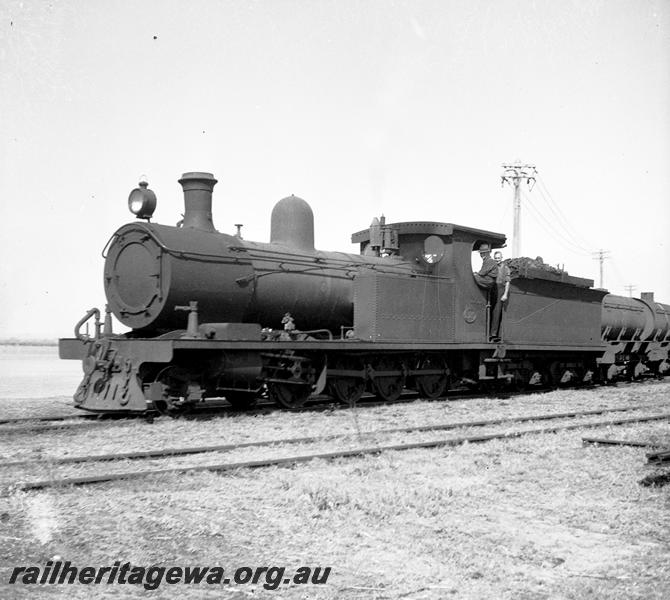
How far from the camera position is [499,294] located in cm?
1526

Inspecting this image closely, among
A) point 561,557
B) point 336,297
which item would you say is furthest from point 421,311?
point 561,557

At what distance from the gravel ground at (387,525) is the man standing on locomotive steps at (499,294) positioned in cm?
676

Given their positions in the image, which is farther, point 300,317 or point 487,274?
point 487,274

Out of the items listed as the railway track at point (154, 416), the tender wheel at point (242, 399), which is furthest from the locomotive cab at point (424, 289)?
the tender wheel at point (242, 399)

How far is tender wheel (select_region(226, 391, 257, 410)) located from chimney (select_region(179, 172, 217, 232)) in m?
2.66

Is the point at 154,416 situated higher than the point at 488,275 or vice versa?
the point at 488,275

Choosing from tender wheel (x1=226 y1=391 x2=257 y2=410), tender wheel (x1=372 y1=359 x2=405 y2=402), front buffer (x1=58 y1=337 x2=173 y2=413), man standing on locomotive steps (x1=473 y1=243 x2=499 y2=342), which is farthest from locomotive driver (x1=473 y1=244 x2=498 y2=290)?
front buffer (x1=58 y1=337 x2=173 y2=413)

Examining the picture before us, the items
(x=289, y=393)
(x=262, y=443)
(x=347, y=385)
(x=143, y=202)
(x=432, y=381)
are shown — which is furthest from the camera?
(x=432, y=381)

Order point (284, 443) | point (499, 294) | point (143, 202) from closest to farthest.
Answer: point (284, 443) → point (143, 202) → point (499, 294)

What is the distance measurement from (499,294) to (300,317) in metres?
4.59

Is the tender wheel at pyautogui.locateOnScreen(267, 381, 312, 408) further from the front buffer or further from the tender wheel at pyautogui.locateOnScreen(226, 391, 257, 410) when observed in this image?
the front buffer

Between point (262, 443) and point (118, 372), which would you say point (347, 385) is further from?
point (262, 443)

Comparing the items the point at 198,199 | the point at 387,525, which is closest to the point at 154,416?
the point at 198,199

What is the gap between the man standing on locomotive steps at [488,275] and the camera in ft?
50.1
